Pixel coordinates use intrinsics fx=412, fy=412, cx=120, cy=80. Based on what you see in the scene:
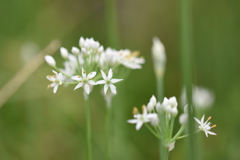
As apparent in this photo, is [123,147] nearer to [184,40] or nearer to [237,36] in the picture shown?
[184,40]

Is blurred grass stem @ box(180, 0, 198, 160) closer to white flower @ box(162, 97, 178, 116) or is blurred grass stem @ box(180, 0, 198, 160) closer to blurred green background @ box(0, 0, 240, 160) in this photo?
white flower @ box(162, 97, 178, 116)

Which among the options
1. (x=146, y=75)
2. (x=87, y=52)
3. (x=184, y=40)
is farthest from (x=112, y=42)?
(x=146, y=75)

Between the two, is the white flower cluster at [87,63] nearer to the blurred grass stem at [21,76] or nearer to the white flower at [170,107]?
the white flower at [170,107]

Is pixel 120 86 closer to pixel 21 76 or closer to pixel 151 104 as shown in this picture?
pixel 21 76

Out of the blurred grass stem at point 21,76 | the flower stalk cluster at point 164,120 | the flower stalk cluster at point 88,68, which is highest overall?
the blurred grass stem at point 21,76

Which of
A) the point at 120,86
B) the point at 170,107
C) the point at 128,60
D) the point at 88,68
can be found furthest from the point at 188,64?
the point at 120,86

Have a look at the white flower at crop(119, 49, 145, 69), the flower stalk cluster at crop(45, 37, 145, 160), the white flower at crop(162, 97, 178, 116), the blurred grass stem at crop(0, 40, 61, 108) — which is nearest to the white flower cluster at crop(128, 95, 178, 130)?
the white flower at crop(162, 97, 178, 116)

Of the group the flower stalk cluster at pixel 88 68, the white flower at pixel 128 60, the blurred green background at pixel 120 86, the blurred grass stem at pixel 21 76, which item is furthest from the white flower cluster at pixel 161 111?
the blurred grass stem at pixel 21 76

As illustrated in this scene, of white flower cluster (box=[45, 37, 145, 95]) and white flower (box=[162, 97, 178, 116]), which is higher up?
white flower cluster (box=[45, 37, 145, 95])
